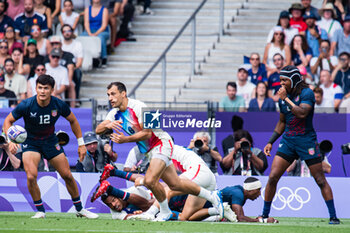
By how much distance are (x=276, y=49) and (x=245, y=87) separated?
1.38m

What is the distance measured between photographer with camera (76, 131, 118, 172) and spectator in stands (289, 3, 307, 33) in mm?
5976

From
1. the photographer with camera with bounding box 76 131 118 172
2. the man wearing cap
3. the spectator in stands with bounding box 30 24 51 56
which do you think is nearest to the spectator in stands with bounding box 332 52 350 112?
the photographer with camera with bounding box 76 131 118 172

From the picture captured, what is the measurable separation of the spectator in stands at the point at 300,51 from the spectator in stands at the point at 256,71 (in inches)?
31.8

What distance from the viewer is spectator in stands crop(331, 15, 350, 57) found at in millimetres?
17750

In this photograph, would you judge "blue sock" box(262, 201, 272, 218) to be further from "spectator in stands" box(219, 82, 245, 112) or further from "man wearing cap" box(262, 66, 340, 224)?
"spectator in stands" box(219, 82, 245, 112)

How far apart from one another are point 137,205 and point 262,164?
8.84 feet

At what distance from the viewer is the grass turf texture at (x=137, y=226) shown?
396 inches

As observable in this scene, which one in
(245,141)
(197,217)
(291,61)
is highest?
(291,61)

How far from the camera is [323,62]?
17.4 meters

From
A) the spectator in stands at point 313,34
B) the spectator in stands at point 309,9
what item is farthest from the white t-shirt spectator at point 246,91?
the spectator in stands at point 309,9

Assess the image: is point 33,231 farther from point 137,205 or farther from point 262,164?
point 262,164

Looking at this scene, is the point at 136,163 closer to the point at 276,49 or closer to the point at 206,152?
the point at 206,152

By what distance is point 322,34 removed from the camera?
1800 cm

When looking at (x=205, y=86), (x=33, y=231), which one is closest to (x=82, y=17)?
(x=205, y=86)
